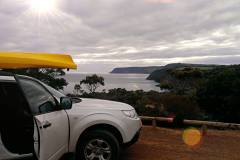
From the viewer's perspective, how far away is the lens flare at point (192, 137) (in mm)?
7714

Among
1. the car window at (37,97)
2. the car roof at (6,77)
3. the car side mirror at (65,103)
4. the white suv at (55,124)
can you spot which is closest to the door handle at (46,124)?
the white suv at (55,124)

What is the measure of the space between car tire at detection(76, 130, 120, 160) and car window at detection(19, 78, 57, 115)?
856mm

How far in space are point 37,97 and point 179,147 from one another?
389 cm

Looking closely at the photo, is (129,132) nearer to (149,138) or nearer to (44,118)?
(44,118)

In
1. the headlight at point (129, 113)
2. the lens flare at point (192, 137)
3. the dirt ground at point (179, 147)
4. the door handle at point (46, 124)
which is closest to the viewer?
the door handle at point (46, 124)

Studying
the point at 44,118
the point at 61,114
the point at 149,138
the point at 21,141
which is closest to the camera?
the point at 21,141

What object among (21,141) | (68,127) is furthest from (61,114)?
(21,141)

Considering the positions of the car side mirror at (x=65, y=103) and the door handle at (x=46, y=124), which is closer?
the door handle at (x=46, y=124)

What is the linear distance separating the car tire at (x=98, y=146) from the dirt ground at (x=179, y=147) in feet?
3.76

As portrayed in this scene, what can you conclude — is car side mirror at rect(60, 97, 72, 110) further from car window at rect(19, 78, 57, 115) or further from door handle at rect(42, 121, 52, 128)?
door handle at rect(42, 121, 52, 128)

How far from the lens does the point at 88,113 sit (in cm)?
530

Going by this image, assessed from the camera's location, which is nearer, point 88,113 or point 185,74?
point 88,113

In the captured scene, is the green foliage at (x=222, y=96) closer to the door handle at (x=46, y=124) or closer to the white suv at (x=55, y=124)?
the white suv at (x=55, y=124)

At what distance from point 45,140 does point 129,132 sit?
173cm
